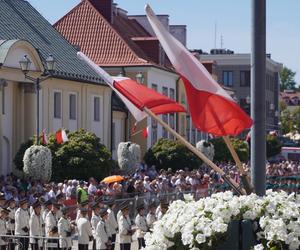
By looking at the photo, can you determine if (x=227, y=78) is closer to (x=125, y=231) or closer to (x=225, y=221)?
(x=125, y=231)

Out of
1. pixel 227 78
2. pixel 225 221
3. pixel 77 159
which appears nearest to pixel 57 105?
pixel 77 159

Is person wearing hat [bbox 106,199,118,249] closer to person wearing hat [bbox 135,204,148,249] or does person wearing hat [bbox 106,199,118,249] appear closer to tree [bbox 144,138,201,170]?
person wearing hat [bbox 135,204,148,249]

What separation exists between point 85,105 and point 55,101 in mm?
3533

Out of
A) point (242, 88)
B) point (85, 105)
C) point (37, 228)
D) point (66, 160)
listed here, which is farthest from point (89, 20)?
point (242, 88)

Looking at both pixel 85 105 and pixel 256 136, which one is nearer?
pixel 256 136

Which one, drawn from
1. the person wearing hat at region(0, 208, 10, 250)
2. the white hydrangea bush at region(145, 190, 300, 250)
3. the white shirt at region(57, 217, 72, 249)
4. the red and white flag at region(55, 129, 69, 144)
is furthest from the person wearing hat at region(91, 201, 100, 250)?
the white hydrangea bush at region(145, 190, 300, 250)

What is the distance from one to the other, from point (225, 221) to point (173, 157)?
120 ft

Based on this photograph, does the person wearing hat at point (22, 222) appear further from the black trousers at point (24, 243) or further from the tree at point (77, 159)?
the tree at point (77, 159)

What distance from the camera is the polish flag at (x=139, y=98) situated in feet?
33.9

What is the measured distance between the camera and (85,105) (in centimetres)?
4434

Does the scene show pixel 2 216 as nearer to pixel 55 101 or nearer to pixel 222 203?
pixel 222 203

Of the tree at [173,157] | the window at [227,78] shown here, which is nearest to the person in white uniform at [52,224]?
the tree at [173,157]

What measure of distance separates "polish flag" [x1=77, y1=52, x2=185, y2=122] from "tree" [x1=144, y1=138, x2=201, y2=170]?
33.3 m

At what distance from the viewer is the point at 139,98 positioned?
10383 millimetres
